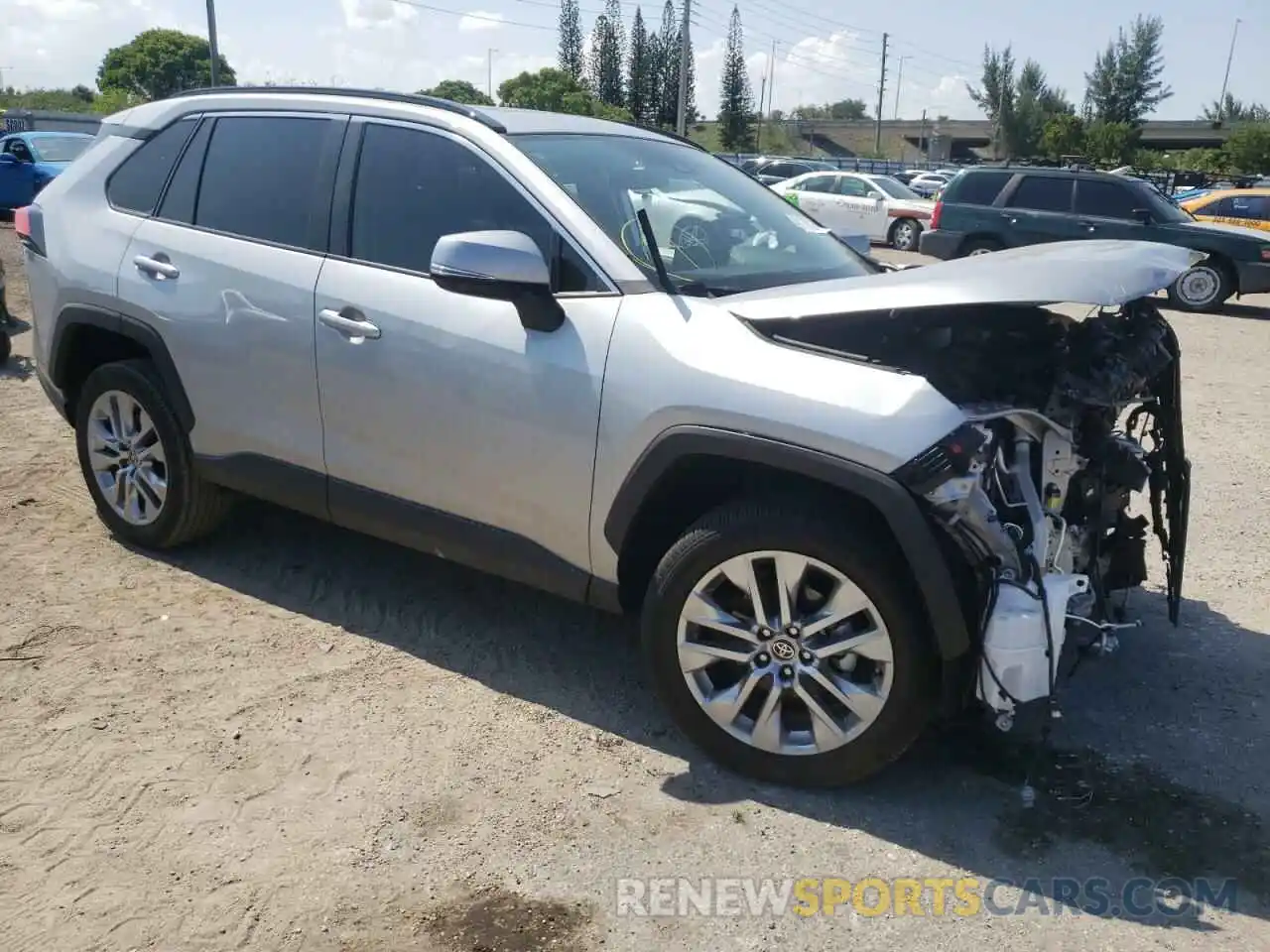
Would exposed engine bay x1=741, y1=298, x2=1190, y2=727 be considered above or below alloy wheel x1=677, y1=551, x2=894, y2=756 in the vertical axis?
above

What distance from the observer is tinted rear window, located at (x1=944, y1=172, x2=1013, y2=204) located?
15797mm

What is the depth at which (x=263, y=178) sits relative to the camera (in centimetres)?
412

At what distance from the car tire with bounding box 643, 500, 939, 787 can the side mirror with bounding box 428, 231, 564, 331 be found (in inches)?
33.4

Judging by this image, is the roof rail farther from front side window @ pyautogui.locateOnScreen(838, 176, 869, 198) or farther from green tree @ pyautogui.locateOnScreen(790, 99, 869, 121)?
green tree @ pyautogui.locateOnScreen(790, 99, 869, 121)

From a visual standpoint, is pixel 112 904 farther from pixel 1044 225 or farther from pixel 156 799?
pixel 1044 225

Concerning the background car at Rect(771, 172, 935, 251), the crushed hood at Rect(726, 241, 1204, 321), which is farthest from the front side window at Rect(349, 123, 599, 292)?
the background car at Rect(771, 172, 935, 251)

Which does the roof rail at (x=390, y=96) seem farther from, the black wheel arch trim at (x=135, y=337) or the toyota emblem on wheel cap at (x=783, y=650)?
the toyota emblem on wheel cap at (x=783, y=650)

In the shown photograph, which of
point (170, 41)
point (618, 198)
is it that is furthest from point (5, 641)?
point (170, 41)

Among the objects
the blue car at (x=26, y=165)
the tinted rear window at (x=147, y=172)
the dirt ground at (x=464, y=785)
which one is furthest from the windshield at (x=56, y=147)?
the dirt ground at (x=464, y=785)

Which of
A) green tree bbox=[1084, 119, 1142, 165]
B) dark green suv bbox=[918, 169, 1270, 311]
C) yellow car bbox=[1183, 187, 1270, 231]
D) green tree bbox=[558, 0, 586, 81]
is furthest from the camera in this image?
green tree bbox=[558, 0, 586, 81]

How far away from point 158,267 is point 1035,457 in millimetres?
3288

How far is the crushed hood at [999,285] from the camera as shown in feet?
9.42

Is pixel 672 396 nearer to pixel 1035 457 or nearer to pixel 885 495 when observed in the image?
pixel 885 495

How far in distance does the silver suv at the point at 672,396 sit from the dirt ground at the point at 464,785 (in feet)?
1.14
